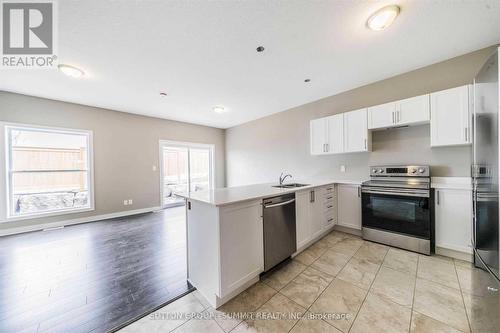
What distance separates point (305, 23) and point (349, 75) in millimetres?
1535

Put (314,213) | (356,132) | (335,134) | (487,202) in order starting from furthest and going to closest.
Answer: (335,134) → (356,132) → (314,213) → (487,202)

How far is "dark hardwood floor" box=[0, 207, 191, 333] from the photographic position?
1.49 m

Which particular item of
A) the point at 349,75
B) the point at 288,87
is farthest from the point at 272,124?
the point at 349,75

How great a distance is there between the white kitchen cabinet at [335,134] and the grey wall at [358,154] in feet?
1.16

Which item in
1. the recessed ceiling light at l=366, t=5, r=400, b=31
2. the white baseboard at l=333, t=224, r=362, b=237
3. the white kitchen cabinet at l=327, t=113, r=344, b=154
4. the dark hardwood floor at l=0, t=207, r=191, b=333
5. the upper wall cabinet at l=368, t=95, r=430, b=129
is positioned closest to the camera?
the dark hardwood floor at l=0, t=207, r=191, b=333

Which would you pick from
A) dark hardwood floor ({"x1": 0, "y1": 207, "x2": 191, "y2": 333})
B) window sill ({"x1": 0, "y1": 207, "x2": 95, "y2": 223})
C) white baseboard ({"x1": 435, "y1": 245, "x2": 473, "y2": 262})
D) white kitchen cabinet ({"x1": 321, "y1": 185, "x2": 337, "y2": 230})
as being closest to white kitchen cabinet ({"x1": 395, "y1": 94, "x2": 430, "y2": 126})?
white kitchen cabinet ({"x1": 321, "y1": 185, "x2": 337, "y2": 230})

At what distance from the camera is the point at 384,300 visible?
163cm

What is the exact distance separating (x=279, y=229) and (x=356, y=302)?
3.07 ft

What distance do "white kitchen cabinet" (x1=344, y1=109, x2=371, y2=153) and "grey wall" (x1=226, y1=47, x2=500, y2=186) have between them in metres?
0.35

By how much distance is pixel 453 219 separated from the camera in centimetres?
226

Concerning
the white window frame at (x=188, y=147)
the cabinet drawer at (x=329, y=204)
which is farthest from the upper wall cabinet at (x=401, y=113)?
the white window frame at (x=188, y=147)

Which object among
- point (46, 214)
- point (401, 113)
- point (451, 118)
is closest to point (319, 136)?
point (401, 113)

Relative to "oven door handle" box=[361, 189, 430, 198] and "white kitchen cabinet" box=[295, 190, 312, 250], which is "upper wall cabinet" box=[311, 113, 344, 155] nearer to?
"oven door handle" box=[361, 189, 430, 198]

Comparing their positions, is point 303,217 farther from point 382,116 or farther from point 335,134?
point 382,116
